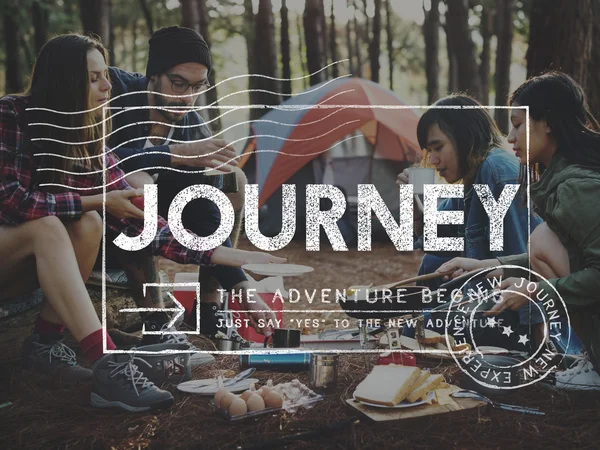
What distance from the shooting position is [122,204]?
220 centimetres

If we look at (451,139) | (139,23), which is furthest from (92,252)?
(139,23)

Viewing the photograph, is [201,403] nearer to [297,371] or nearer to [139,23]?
[297,371]

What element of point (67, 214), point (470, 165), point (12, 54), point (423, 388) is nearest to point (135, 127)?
point (67, 214)

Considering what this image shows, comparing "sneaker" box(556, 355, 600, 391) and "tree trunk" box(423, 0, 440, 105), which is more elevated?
"tree trunk" box(423, 0, 440, 105)

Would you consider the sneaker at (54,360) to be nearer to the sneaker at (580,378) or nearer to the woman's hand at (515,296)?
the woman's hand at (515,296)

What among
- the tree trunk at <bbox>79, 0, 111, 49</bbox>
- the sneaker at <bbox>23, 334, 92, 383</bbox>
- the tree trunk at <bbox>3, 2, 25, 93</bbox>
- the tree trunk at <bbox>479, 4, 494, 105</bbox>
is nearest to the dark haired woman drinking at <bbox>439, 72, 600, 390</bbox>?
the sneaker at <bbox>23, 334, 92, 383</bbox>

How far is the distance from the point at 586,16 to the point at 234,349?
2402mm

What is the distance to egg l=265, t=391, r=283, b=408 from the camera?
1933mm

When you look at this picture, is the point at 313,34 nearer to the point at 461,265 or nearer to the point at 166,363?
the point at 461,265

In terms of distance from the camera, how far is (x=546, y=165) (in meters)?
2.20

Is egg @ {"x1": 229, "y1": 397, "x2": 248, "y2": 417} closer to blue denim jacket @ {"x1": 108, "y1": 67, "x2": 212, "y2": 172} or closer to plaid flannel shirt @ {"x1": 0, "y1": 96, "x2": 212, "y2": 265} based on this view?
plaid flannel shirt @ {"x1": 0, "y1": 96, "x2": 212, "y2": 265}

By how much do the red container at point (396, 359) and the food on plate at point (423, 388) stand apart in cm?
26

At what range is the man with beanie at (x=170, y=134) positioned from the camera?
2365 mm

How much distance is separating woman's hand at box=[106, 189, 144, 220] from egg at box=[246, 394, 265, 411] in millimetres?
811
